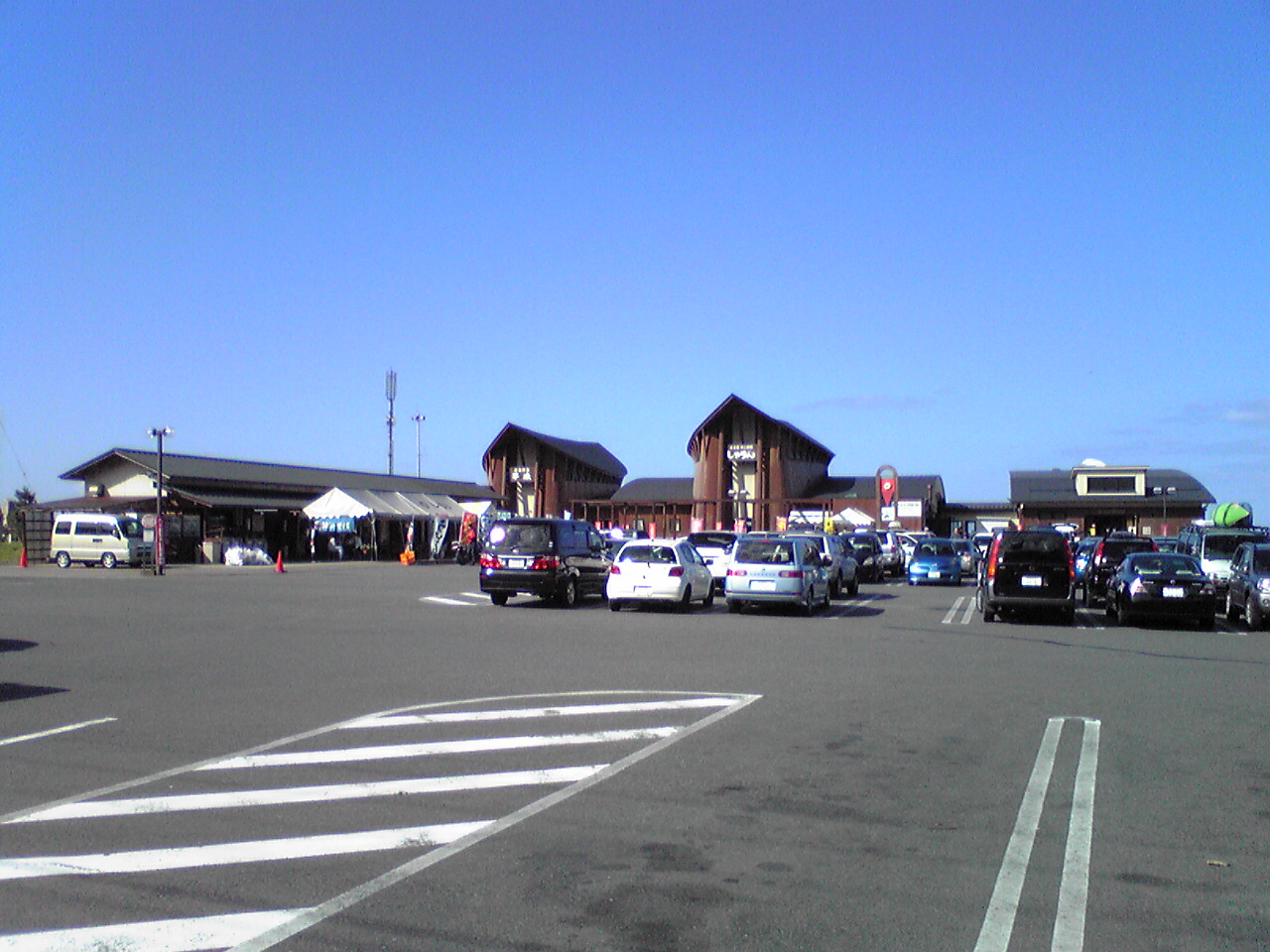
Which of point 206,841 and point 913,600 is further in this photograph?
point 913,600

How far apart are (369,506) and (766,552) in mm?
32452

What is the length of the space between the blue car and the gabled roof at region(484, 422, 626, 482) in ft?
146

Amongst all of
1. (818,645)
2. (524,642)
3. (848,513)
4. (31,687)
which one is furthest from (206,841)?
(848,513)

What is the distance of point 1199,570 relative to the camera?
72.7 feet

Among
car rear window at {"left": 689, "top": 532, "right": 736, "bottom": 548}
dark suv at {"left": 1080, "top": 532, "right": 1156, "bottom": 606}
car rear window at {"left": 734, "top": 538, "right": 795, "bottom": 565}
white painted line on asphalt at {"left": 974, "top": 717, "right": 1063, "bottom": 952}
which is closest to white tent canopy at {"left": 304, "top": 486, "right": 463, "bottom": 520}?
car rear window at {"left": 689, "top": 532, "right": 736, "bottom": 548}

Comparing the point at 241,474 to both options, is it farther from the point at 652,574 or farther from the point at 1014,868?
the point at 1014,868

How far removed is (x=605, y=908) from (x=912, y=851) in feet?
6.37

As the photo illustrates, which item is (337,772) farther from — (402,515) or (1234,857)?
(402,515)

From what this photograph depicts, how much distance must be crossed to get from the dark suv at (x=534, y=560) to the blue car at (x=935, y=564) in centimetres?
1493

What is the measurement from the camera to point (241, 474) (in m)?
56.8

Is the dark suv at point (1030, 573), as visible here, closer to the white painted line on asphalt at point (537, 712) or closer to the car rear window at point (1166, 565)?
the car rear window at point (1166, 565)

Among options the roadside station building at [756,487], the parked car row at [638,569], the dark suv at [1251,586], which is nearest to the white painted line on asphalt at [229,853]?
the parked car row at [638,569]

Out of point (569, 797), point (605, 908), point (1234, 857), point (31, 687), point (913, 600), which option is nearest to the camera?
point (605, 908)

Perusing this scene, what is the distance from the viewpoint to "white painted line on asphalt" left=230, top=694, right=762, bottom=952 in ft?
16.2
